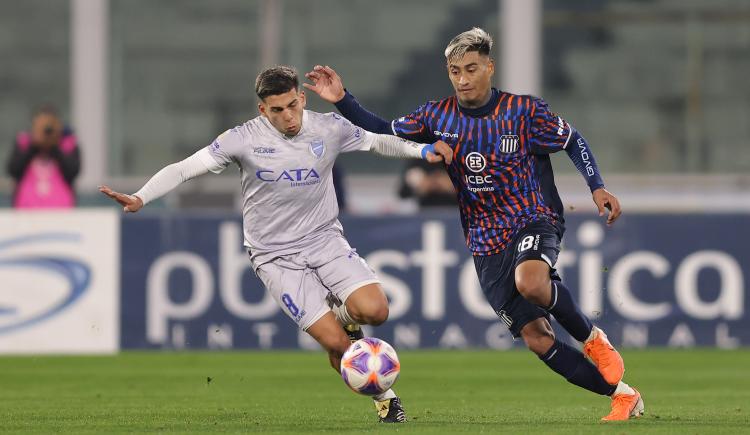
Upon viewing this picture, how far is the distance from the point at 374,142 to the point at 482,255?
2.78 ft

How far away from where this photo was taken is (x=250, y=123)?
330 inches

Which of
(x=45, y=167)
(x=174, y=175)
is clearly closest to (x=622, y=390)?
(x=174, y=175)

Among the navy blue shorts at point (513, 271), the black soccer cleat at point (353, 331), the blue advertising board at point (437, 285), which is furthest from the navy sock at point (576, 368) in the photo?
the blue advertising board at point (437, 285)


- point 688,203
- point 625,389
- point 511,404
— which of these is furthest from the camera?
point 688,203

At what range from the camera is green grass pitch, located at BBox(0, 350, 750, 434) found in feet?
26.1

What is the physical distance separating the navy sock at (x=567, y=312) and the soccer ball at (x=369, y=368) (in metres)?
0.86

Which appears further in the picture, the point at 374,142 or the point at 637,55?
the point at 637,55

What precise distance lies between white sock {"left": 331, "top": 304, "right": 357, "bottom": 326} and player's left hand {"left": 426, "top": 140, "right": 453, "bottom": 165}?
3.11ft

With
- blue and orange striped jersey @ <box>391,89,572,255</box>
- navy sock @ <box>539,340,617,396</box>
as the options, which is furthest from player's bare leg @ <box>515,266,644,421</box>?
blue and orange striped jersey @ <box>391,89,572,255</box>

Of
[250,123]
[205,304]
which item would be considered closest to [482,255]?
[250,123]

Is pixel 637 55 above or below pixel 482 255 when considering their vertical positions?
above

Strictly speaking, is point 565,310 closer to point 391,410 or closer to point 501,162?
point 501,162

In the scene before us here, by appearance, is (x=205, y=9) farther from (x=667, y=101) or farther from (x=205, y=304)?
(x=205, y=304)

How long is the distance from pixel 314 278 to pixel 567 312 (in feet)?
4.46
